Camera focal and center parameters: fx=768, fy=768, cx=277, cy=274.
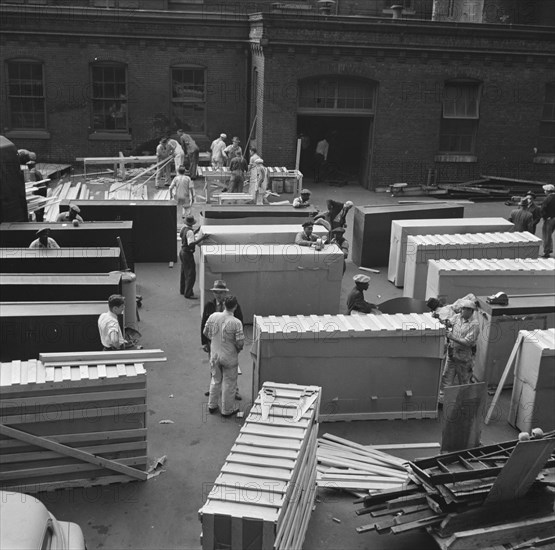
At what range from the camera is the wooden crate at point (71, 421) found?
8.66 m

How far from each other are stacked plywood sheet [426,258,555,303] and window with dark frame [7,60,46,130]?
18.7 meters

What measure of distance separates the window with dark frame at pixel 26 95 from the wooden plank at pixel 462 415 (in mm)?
22489

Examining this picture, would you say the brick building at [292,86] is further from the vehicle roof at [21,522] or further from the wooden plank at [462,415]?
the vehicle roof at [21,522]

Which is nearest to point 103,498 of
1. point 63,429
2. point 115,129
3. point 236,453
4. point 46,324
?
point 63,429

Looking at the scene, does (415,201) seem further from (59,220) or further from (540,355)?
(540,355)

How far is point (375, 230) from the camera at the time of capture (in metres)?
18.2

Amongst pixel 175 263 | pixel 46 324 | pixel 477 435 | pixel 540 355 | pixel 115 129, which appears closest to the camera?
pixel 477 435

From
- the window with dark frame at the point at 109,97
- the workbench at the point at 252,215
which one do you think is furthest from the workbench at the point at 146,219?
the window with dark frame at the point at 109,97

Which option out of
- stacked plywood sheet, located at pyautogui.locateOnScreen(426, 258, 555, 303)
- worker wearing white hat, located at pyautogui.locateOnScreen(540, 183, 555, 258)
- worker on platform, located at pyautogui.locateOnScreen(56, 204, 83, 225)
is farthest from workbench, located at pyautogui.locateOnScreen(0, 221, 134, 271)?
worker wearing white hat, located at pyautogui.locateOnScreen(540, 183, 555, 258)

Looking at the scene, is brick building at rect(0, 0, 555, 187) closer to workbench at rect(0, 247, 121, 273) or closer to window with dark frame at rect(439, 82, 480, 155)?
window with dark frame at rect(439, 82, 480, 155)

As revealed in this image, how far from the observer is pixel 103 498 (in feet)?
29.5

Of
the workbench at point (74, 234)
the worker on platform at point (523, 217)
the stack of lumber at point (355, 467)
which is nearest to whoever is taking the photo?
the stack of lumber at point (355, 467)

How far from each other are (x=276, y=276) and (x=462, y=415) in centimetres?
576

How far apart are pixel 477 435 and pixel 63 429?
16.7 ft
